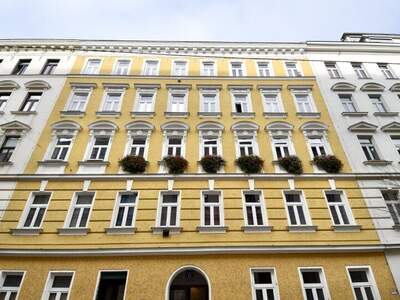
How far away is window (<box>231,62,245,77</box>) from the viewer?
59.1ft

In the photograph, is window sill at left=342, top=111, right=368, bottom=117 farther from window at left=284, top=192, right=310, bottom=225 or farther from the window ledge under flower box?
the window ledge under flower box

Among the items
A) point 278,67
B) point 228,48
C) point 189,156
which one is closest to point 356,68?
point 278,67

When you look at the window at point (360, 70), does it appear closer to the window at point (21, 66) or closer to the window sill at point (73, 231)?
the window sill at point (73, 231)

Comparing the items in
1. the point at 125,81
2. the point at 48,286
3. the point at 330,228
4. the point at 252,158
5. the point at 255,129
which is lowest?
the point at 48,286

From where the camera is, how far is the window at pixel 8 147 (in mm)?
13477

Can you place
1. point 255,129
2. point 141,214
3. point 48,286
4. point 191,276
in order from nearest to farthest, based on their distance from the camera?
point 48,286, point 191,276, point 141,214, point 255,129

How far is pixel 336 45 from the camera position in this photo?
63.5ft

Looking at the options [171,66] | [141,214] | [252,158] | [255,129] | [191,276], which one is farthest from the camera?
[171,66]

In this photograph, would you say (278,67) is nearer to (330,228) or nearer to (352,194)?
(352,194)

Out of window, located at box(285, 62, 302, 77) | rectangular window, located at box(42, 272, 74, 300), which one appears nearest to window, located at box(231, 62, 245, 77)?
window, located at box(285, 62, 302, 77)

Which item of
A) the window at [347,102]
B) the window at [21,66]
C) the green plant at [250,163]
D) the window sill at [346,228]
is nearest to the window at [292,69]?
the window at [347,102]

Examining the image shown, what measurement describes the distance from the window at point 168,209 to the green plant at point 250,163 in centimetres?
335

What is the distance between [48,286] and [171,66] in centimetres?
1404

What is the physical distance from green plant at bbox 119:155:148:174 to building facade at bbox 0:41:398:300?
248mm
